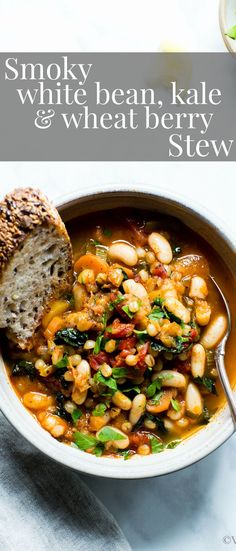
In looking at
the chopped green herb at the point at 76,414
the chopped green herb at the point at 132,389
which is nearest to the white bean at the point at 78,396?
the chopped green herb at the point at 76,414

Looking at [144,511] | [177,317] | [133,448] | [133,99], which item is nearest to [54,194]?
[133,99]

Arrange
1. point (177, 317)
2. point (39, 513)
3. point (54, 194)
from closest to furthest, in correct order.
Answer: point (177, 317) → point (39, 513) → point (54, 194)

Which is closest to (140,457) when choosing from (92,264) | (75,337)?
(75,337)

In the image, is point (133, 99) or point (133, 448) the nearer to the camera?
point (133, 448)

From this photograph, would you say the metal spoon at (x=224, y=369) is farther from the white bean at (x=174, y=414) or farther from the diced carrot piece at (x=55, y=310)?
the diced carrot piece at (x=55, y=310)

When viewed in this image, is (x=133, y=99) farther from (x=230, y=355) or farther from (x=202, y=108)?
(x=230, y=355)

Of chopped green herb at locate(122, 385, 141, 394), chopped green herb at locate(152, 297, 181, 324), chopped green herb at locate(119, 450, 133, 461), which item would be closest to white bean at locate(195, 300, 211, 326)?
chopped green herb at locate(152, 297, 181, 324)
